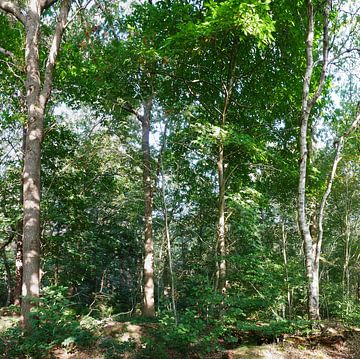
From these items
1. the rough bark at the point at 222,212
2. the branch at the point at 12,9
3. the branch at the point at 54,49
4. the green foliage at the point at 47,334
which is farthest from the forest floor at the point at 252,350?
the branch at the point at 12,9

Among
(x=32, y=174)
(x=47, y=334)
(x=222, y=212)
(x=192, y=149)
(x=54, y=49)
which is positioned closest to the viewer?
(x=47, y=334)

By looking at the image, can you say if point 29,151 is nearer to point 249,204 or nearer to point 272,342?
point 249,204

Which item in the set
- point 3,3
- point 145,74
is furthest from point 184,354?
point 3,3

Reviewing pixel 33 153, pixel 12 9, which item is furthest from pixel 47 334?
pixel 12 9

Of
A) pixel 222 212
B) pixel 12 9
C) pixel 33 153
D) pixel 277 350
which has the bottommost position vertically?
pixel 277 350

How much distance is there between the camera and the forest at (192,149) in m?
6.48

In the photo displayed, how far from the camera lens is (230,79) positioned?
8.47 metres

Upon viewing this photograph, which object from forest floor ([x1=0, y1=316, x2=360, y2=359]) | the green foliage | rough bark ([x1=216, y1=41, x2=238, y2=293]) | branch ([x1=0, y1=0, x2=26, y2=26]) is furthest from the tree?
rough bark ([x1=216, y1=41, x2=238, y2=293])

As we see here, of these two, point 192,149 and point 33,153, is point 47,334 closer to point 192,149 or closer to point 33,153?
point 33,153

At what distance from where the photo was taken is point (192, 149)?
858 centimetres

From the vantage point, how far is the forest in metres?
6.48

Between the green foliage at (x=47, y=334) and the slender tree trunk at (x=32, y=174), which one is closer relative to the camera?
the green foliage at (x=47, y=334)

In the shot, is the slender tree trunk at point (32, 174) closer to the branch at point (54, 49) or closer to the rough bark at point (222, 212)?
the branch at point (54, 49)

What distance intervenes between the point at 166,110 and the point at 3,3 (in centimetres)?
453
